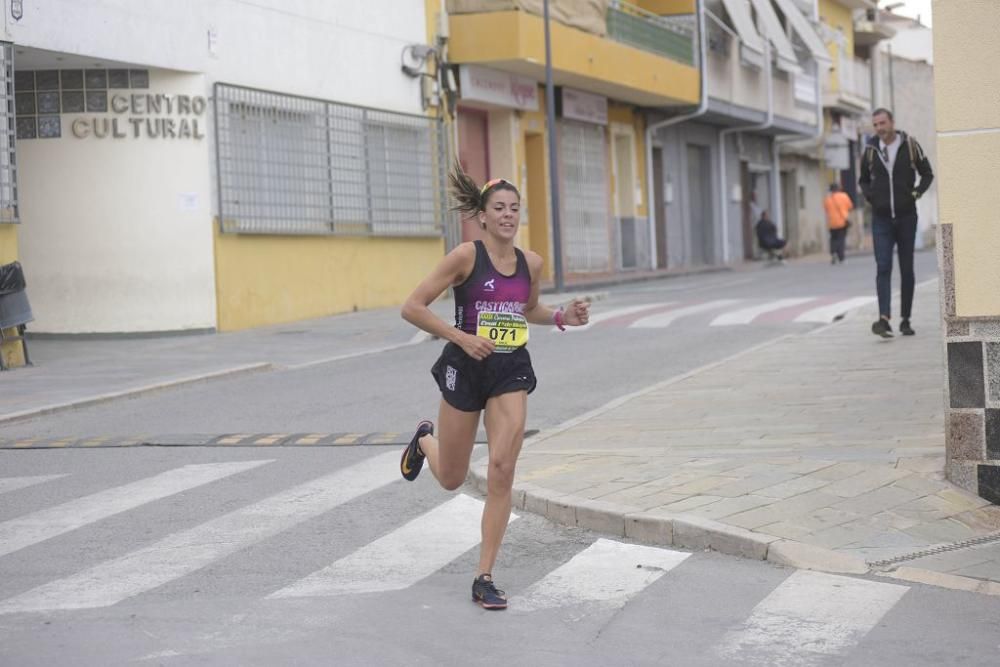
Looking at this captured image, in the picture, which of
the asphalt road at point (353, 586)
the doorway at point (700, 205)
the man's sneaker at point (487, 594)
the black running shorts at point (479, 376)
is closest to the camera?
the asphalt road at point (353, 586)

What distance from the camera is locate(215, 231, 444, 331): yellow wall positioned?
20.8 metres

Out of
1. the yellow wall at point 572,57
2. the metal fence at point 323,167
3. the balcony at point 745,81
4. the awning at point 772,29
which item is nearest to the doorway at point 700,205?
the balcony at point 745,81

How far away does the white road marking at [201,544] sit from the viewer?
251 inches

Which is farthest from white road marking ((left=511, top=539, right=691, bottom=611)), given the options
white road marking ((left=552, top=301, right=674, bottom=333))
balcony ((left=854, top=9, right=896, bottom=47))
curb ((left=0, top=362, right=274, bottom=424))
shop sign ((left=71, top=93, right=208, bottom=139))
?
balcony ((left=854, top=9, right=896, bottom=47))

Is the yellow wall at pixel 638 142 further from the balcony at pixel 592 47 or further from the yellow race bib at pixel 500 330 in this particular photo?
the yellow race bib at pixel 500 330

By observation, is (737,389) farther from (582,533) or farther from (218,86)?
(218,86)

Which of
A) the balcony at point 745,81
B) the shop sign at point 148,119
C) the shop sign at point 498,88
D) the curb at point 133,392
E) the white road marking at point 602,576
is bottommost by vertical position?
the white road marking at point 602,576

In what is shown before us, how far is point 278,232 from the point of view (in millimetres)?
21719

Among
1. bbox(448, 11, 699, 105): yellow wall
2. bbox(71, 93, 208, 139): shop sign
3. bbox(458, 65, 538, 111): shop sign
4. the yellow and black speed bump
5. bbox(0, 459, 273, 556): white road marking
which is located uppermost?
bbox(448, 11, 699, 105): yellow wall

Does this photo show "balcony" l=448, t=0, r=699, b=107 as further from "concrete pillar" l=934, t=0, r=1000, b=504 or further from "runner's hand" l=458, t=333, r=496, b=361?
"runner's hand" l=458, t=333, r=496, b=361

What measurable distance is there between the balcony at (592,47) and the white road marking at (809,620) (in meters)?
21.4

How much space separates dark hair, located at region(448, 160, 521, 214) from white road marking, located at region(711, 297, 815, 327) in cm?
1155

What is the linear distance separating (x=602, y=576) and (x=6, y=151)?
1171 cm

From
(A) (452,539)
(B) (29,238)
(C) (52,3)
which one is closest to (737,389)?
(A) (452,539)
